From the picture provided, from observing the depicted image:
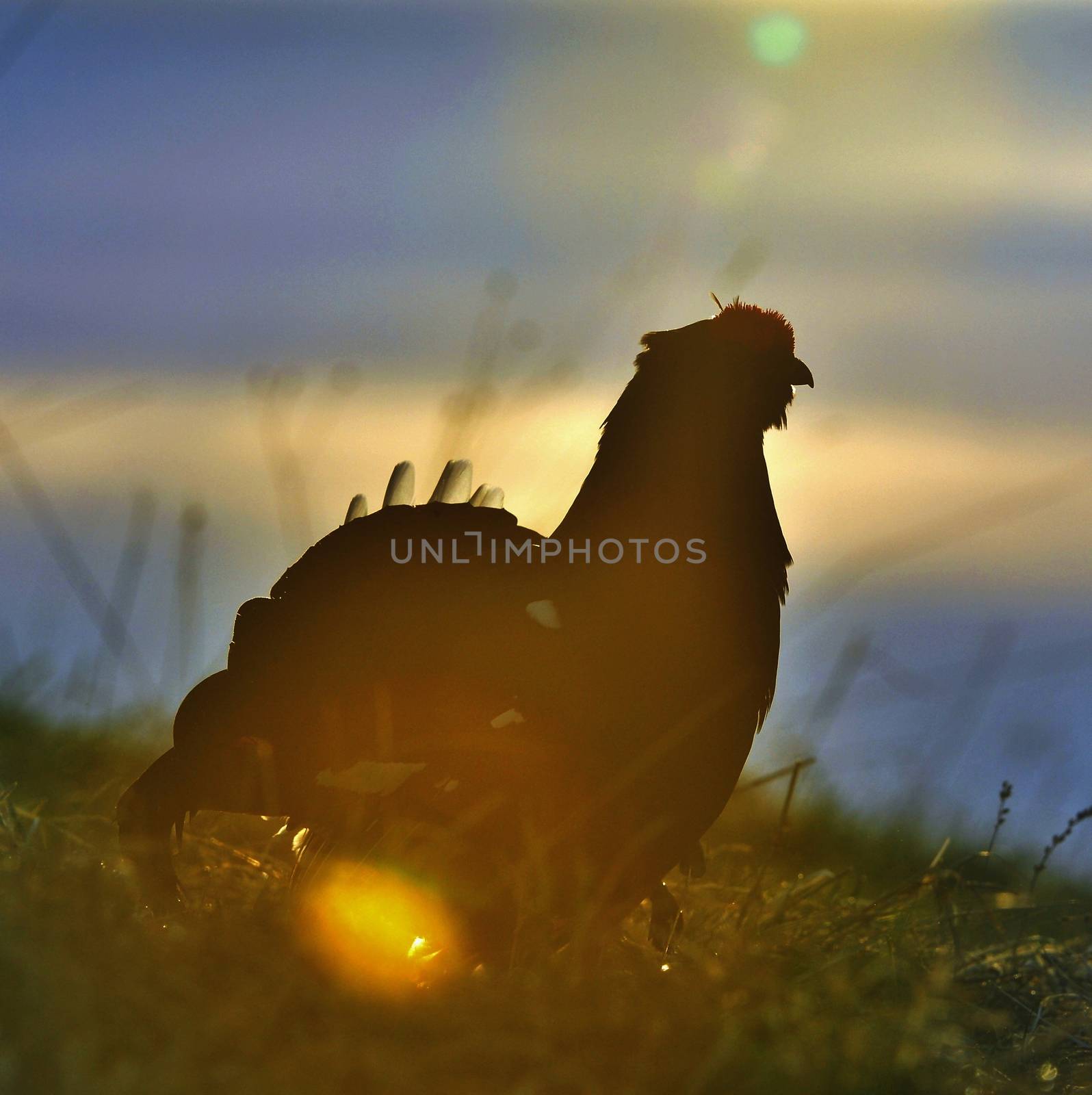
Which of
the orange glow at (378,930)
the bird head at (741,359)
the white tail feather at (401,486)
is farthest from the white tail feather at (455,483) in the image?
the orange glow at (378,930)

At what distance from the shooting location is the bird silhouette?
124 inches

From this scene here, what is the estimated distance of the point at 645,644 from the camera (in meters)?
3.41

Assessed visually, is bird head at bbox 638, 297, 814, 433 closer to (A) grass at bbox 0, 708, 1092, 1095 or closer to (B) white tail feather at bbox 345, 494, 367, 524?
(B) white tail feather at bbox 345, 494, 367, 524

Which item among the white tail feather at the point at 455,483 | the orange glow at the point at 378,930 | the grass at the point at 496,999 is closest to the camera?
the grass at the point at 496,999

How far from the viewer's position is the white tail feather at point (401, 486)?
412 cm

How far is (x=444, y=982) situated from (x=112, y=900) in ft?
2.52

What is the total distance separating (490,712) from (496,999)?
2.41 ft

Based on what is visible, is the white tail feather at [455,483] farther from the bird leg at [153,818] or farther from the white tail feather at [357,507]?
the bird leg at [153,818]

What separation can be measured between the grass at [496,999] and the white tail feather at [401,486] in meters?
1.18

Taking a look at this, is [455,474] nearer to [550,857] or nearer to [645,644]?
[645,644]

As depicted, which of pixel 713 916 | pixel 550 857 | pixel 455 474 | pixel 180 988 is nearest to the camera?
pixel 180 988

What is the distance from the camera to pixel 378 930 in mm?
2963

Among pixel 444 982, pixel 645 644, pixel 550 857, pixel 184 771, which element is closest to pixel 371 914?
pixel 444 982

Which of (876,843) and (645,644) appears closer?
(645,644)
